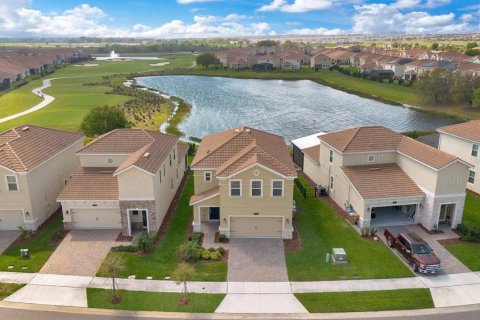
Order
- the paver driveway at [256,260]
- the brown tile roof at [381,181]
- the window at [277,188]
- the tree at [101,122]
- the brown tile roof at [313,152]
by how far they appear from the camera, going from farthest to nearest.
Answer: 1. the tree at [101,122]
2. the brown tile roof at [313,152]
3. the brown tile roof at [381,181]
4. the window at [277,188]
5. the paver driveway at [256,260]

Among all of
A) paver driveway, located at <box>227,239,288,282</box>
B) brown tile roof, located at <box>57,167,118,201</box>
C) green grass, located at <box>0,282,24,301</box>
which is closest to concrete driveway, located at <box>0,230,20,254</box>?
brown tile roof, located at <box>57,167,118,201</box>

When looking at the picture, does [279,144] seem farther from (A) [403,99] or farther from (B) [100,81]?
(B) [100,81]

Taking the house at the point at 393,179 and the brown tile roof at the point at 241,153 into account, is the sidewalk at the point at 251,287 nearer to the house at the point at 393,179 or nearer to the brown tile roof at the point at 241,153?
the house at the point at 393,179

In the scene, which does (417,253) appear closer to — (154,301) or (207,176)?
(207,176)

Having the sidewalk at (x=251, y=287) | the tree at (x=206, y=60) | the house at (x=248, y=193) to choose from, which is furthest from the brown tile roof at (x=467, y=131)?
the tree at (x=206, y=60)

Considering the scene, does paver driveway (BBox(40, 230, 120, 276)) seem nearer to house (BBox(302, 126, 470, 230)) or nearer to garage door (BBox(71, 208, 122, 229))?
garage door (BBox(71, 208, 122, 229))

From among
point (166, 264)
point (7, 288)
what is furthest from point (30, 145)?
point (166, 264)
